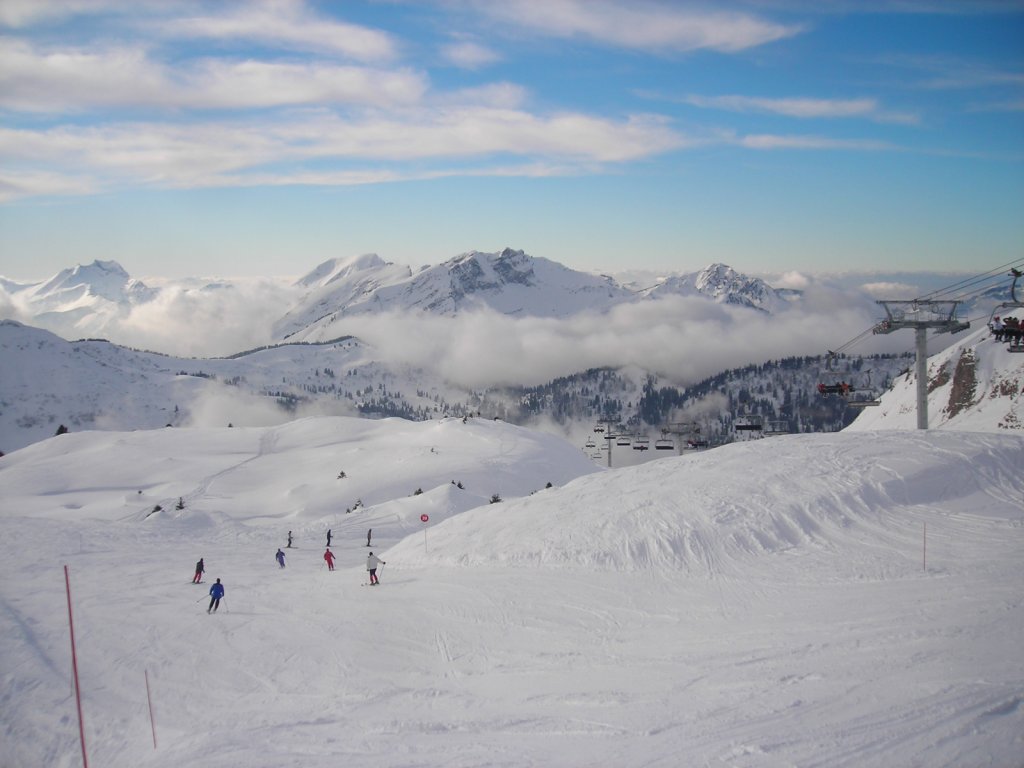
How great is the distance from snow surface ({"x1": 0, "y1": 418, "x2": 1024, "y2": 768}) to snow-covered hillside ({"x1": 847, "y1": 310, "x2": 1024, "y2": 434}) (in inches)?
1263

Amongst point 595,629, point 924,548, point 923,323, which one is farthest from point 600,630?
point 923,323

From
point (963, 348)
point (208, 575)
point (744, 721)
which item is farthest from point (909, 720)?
point (963, 348)

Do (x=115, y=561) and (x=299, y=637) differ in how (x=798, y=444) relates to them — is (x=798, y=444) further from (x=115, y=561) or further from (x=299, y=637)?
(x=115, y=561)

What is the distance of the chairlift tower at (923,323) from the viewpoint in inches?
1367

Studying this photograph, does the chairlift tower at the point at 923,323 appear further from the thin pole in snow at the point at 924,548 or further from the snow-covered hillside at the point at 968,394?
the snow-covered hillside at the point at 968,394

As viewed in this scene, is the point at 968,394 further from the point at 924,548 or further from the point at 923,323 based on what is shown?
the point at 924,548

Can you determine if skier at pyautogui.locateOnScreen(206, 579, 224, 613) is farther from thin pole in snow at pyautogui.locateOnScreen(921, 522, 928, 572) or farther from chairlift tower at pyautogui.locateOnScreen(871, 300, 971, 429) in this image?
chairlift tower at pyautogui.locateOnScreen(871, 300, 971, 429)

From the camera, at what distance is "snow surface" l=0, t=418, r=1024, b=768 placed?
43.9 ft

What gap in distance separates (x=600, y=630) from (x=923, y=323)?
80.7 feet

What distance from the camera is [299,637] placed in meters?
21.9

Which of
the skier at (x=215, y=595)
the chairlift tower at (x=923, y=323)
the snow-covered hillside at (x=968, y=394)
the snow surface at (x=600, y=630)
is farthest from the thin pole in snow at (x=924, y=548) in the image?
the snow-covered hillside at (x=968, y=394)

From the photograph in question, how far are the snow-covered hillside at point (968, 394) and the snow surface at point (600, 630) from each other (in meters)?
32.1

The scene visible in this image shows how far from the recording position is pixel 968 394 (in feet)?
232

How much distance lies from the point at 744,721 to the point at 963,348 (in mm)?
86067
